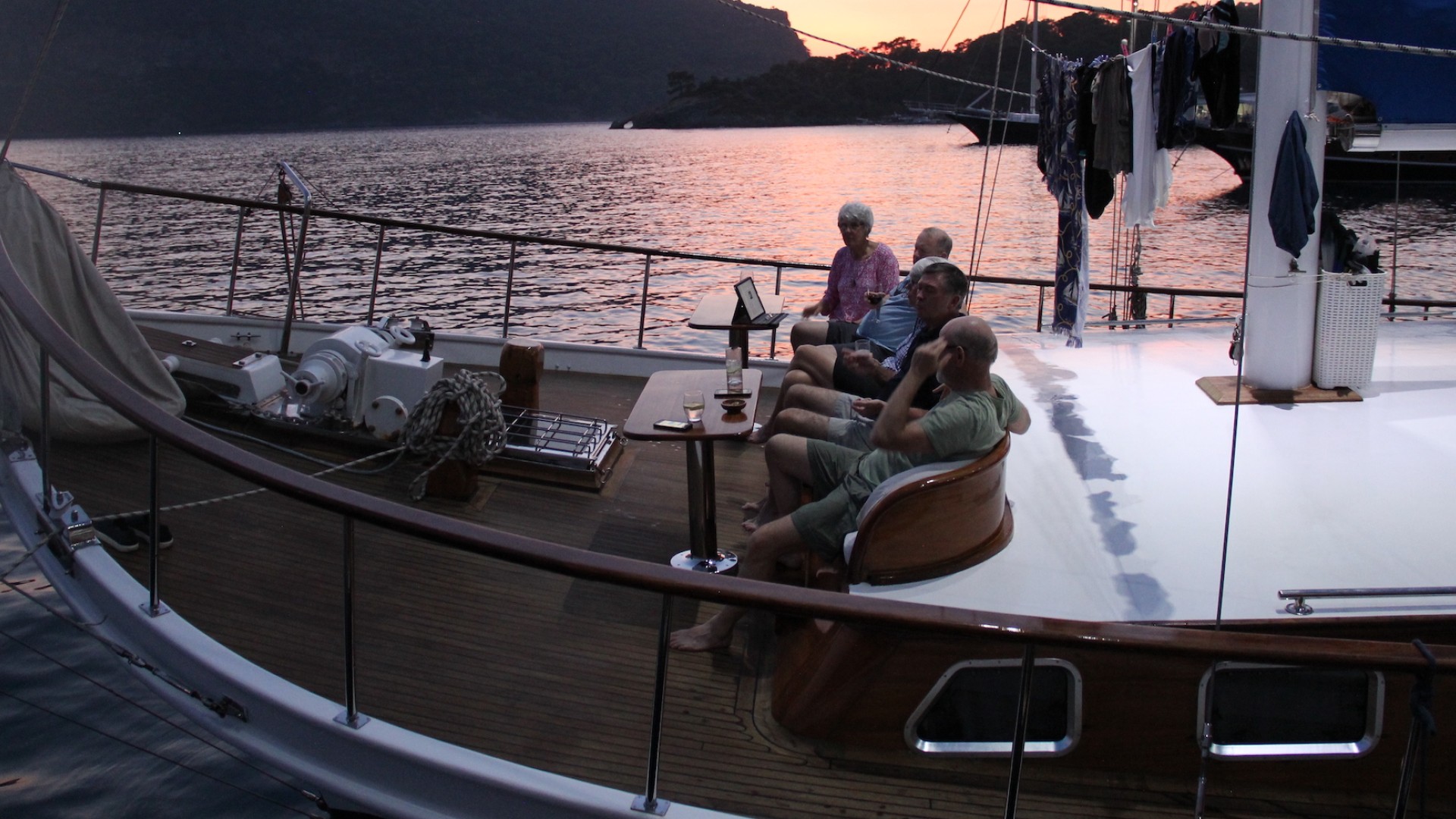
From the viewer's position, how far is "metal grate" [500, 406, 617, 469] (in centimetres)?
458

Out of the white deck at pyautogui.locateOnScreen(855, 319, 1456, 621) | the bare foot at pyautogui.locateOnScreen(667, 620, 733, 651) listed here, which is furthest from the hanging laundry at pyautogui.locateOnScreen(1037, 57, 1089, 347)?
the bare foot at pyautogui.locateOnScreen(667, 620, 733, 651)

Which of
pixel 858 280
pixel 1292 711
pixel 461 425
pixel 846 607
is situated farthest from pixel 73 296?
pixel 1292 711

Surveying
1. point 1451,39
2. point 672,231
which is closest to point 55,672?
point 1451,39

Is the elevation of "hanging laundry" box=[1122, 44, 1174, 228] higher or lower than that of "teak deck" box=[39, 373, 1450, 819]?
higher

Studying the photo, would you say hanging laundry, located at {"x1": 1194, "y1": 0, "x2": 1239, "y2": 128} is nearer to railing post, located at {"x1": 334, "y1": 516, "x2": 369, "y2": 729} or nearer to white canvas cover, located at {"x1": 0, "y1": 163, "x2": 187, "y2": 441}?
railing post, located at {"x1": 334, "y1": 516, "x2": 369, "y2": 729}

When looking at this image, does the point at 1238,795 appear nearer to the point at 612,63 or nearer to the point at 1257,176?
the point at 1257,176

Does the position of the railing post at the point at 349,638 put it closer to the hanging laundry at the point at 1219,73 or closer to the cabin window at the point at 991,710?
the cabin window at the point at 991,710

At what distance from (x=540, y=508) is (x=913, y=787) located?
2533mm

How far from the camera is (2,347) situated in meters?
3.34

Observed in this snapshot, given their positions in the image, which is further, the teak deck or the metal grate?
the metal grate

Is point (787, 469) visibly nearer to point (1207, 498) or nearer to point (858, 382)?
point (858, 382)

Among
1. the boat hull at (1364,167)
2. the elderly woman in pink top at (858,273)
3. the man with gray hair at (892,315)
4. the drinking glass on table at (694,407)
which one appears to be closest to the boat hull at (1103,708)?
the drinking glass on table at (694,407)

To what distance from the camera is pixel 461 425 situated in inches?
170

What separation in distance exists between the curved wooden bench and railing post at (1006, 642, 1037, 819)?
92cm
